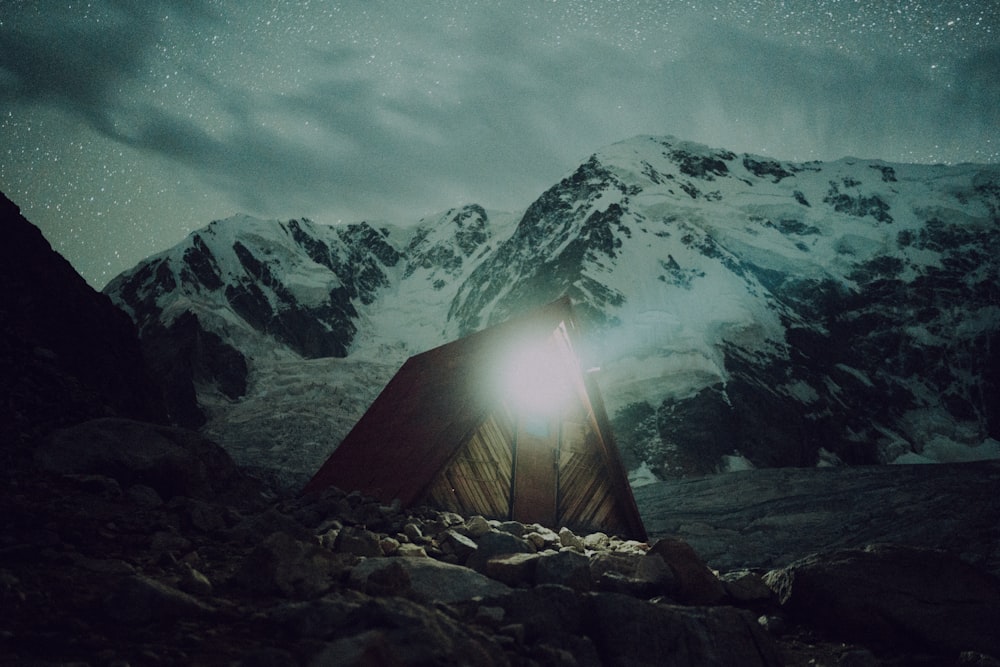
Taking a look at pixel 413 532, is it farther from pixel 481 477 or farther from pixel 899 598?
pixel 899 598

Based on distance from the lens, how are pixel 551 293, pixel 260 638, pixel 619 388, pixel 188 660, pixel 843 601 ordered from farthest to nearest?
pixel 551 293
pixel 619 388
pixel 843 601
pixel 260 638
pixel 188 660

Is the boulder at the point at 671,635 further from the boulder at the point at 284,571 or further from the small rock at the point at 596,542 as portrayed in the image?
the small rock at the point at 596,542

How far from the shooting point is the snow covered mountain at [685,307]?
2537 inches

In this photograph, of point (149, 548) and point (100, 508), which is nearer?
point (149, 548)

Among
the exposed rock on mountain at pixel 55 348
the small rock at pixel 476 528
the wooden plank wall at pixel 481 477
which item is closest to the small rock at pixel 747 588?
the small rock at pixel 476 528

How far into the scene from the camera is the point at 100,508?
5117 millimetres

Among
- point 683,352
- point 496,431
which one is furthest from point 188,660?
point 683,352

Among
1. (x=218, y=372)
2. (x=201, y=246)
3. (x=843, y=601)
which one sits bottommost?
(x=843, y=601)

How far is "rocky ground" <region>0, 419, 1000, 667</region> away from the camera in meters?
3.00

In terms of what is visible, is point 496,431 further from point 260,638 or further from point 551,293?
point 551,293

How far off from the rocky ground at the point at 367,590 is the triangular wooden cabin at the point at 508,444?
1.34 m

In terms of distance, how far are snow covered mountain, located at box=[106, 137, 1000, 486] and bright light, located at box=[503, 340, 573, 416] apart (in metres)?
37.9

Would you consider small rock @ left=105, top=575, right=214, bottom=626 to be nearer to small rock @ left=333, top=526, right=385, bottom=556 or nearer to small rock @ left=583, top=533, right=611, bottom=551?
small rock @ left=333, top=526, right=385, bottom=556

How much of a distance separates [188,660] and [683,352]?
73.3 metres
